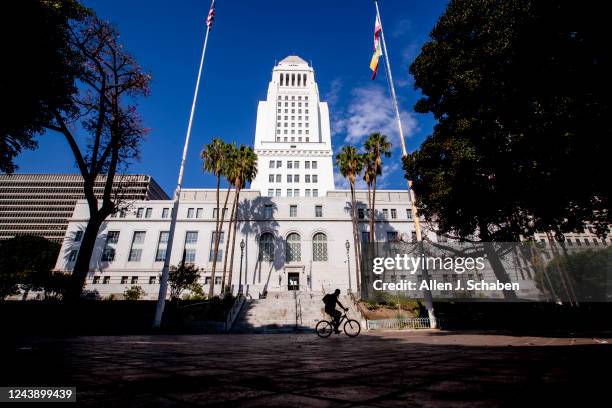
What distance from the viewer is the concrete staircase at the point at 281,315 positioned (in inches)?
688

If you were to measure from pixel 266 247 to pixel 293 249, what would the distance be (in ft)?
11.7

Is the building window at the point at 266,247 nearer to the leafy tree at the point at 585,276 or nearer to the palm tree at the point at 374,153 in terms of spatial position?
the palm tree at the point at 374,153

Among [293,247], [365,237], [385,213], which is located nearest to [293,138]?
[385,213]

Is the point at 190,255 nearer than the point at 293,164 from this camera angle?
Yes

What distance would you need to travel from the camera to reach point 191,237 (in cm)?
3588

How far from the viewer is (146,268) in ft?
112

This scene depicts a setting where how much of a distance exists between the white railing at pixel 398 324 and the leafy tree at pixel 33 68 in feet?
61.8

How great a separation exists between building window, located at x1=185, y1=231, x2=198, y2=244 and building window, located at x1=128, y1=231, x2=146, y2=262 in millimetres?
5940

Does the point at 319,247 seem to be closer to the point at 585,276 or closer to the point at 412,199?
the point at 412,199

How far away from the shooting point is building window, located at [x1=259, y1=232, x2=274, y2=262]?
34.9 m

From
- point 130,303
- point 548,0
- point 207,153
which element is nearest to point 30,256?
point 207,153

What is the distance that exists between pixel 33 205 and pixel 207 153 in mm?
108162

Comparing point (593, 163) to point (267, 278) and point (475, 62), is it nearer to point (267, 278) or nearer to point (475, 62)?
point (475, 62)

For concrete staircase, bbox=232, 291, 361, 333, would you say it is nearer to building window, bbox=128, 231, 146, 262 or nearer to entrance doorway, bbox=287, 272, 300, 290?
entrance doorway, bbox=287, 272, 300, 290
